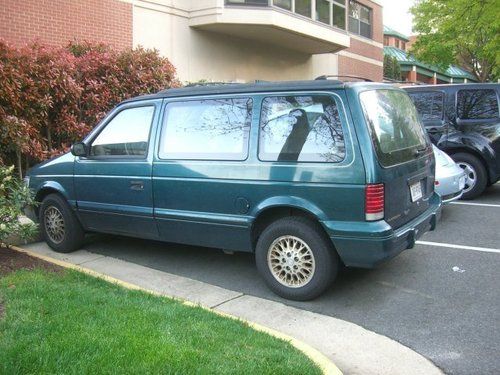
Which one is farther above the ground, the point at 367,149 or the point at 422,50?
the point at 422,50

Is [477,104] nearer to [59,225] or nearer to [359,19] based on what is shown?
[59,225]

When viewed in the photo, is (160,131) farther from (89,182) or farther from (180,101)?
(89,182)

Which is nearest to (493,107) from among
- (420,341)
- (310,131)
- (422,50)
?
(310,131)

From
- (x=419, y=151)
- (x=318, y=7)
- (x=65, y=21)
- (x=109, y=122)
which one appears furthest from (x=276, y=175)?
(x=318, y=7)

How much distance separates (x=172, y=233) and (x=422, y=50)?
24.6 meters

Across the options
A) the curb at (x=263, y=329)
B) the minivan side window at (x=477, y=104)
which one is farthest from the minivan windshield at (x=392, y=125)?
the minivan side window at (x=477, y=104)

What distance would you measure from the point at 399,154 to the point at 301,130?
0.91 metres

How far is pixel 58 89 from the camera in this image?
8641 mm

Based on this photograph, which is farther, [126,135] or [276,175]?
[126,135]

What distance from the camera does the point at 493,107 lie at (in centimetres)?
934

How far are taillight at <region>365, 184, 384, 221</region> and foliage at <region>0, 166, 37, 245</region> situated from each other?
3.53 metres

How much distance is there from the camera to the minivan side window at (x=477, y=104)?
9.34 metres

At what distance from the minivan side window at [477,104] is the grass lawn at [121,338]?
695 cm

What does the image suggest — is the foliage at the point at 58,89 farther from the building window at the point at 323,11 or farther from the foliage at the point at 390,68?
the foliage at the point at 390,68
